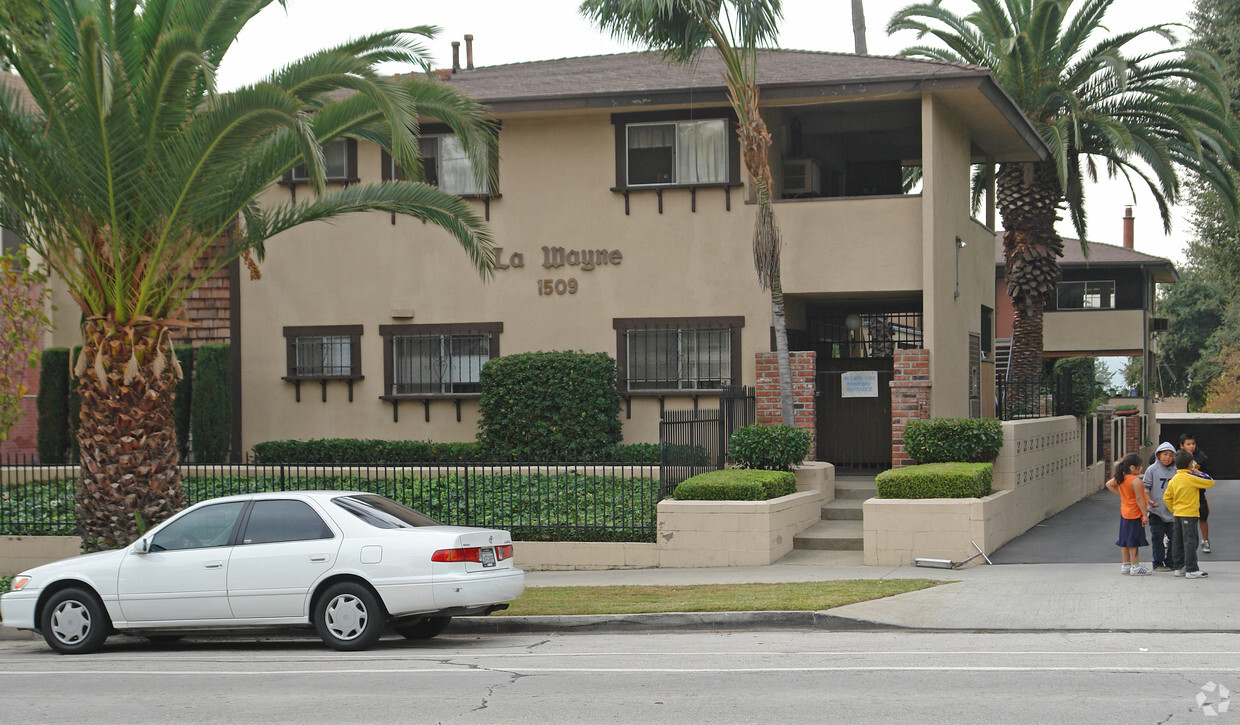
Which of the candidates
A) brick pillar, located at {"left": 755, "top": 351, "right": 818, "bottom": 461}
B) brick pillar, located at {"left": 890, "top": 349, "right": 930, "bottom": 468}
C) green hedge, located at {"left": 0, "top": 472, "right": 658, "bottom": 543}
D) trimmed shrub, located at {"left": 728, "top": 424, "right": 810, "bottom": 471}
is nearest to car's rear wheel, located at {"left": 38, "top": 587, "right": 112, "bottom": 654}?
green hedge, located at {"left": 0, "top": 472, "right": 658, "bottom": 543}

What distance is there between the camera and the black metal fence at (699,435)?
53.7 feet

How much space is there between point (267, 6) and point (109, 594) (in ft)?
21.3

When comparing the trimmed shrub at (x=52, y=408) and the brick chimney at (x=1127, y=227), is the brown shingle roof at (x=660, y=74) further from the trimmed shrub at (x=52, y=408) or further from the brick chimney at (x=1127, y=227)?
the brick chimney at (x=1127, y=227)

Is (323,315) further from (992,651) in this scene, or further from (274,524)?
(992,651)

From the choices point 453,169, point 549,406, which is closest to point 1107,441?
point 549,406

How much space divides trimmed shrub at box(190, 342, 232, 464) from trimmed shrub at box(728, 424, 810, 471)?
27.6 ft

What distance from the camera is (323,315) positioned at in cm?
2069

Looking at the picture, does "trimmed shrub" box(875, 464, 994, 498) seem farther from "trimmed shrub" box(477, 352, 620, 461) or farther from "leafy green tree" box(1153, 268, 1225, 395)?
"leafy green tree" box(1153, 268, 1225, 395)

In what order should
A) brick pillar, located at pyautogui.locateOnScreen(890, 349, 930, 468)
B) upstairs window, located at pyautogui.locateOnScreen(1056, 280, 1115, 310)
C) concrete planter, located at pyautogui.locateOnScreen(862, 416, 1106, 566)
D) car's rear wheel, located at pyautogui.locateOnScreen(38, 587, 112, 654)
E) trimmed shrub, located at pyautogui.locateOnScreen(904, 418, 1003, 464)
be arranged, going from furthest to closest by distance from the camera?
1. upstairs window, located at pyautogui.locateOnScreen(1056, 280, 1115, 310)
2. brick pillar, located at pyautogui.locateOnScreen(890, 349, 930, 468)
3. trimmed shrub, located at pyautogui.locateOnScreen(904, 418, 1003, 464)
4. concrete planter, located at pyautogui.locateOnScreen(862, 416, 1106, 566)
5. car's rear wheel, located at pyautogui.locateOnScreen(38, 587, 112, 654)

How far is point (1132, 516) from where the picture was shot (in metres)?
14.0

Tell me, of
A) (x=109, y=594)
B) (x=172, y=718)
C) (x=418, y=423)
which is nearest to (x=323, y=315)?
(x=418, y=423)

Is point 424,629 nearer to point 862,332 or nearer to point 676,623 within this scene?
point 676,623

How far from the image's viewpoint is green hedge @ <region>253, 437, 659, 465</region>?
61.8 ft

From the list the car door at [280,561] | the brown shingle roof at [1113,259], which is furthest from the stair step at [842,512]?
the brown shingle roof at [1113,259]
